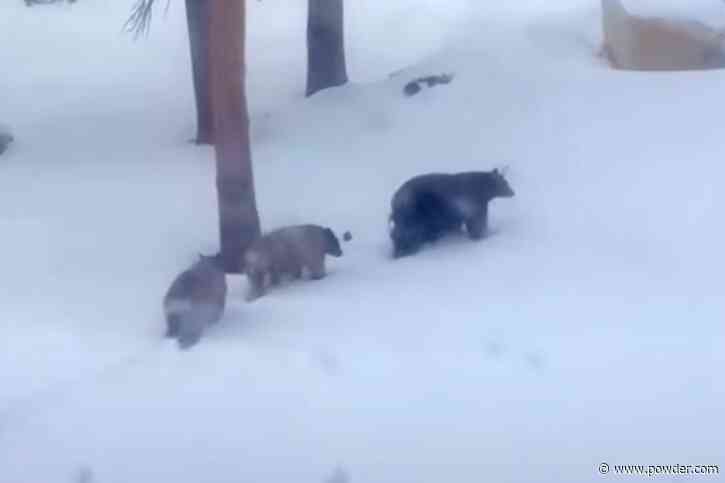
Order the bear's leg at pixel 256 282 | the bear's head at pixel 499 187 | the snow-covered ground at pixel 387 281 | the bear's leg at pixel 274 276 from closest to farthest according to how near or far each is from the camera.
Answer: the snow-covered ground at pixel 387 281 < the bear's leg at pixel 256 282 < the bear's leg at pixel 274 276 < the bear's head at pixel 499 187

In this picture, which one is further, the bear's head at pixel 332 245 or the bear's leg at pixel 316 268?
the bear's head at pixel 332 245

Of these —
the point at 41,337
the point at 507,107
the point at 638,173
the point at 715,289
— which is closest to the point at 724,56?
the point at 507,107

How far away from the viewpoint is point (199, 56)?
13.8 m

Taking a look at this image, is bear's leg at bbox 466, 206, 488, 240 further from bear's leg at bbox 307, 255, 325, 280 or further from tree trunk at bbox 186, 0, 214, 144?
tree trunk at bbox 186, 0, 214, 144

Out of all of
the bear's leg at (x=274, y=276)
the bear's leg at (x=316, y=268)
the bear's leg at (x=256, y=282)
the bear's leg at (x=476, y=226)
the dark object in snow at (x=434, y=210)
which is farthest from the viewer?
the bear's leg at (x=476, y=226)

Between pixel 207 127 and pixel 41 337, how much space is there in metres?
4.96

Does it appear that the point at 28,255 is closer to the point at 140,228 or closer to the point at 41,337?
the point at 140,228

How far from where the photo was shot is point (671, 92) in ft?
39.7

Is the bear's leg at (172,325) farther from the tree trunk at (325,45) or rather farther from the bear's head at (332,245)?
the tree trunk at (325,45)

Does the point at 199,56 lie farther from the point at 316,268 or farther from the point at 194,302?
the point at 194,302

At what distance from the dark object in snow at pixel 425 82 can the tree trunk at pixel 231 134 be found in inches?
157

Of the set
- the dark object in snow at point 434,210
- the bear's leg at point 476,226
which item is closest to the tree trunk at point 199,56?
the dark object in snow at point 434,210

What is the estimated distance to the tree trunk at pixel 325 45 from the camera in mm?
14672

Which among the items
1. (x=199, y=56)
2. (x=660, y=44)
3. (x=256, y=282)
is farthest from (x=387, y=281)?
(x=660, y=44)
